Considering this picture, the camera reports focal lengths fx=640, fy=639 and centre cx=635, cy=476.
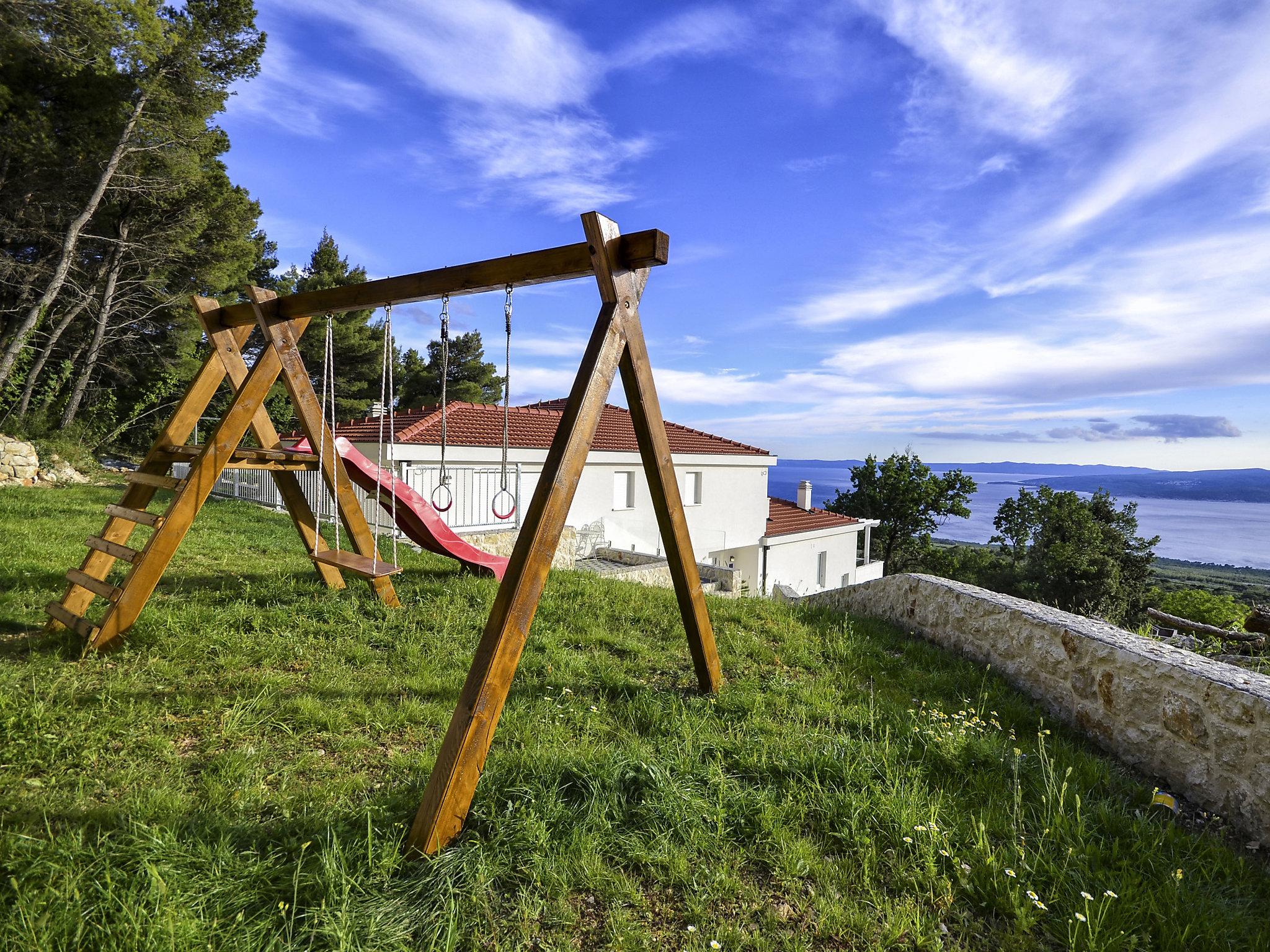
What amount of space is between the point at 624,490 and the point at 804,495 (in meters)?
13.3

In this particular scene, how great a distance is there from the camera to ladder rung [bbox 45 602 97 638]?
418 centimetres

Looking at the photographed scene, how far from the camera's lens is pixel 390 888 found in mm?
Result: 2203

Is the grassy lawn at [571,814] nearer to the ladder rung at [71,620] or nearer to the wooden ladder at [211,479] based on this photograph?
the ladder rung at [71,620]

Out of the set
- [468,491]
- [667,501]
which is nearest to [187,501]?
[667,501]

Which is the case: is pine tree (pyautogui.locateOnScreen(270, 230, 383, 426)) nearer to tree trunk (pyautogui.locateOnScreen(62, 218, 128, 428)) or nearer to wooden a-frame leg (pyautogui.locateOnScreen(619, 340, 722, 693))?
tree trunk (pyautogui.locateOnScreen(62, 218, 128, 428))

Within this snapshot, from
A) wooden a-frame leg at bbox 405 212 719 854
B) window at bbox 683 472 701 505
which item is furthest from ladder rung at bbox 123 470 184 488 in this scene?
window at bbox 683 472 701 505

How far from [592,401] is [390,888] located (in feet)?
6.82

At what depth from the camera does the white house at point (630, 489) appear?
1423cm

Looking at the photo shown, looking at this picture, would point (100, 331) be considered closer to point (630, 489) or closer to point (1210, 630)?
point (630, 489)

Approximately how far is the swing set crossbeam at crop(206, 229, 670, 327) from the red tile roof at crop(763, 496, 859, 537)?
2297 centimetres

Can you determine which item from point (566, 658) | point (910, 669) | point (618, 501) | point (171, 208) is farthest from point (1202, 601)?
point (171, 208)

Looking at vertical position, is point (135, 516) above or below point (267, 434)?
below

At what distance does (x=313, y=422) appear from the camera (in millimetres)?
4980

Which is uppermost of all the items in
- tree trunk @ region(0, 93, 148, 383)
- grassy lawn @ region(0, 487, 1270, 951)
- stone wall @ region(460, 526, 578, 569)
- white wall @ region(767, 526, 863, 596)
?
tree trunk @ region(0, 93, 148, 383)
